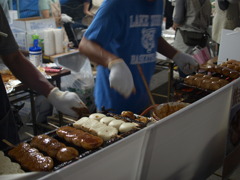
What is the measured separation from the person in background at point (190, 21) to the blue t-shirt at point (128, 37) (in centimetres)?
247

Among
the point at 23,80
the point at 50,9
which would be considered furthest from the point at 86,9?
the point at 23,80

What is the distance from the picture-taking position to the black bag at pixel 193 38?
4594 millimetres

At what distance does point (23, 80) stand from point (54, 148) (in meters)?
0.69

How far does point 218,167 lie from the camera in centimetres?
173

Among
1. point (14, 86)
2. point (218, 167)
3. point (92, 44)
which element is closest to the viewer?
point (218, 167)

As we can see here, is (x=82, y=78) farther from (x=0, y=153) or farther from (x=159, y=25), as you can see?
(x=0, y=153)

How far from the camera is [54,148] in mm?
1227

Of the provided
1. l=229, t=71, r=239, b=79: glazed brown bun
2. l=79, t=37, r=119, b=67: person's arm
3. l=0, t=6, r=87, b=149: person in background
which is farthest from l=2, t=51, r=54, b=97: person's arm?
l=229, t=71, r=239, b=79: glazed brown bun

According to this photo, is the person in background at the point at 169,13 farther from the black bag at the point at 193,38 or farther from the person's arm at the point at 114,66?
the person's arm at the point at 114,66

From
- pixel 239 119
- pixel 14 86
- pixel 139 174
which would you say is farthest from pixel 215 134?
pixel 14 86

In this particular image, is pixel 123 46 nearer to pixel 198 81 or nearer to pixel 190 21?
pixel 198 81

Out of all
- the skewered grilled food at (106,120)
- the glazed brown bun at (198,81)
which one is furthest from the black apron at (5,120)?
the glazed brown bun at (198,81)

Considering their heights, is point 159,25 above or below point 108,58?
above

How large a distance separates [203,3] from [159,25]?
264 cm
